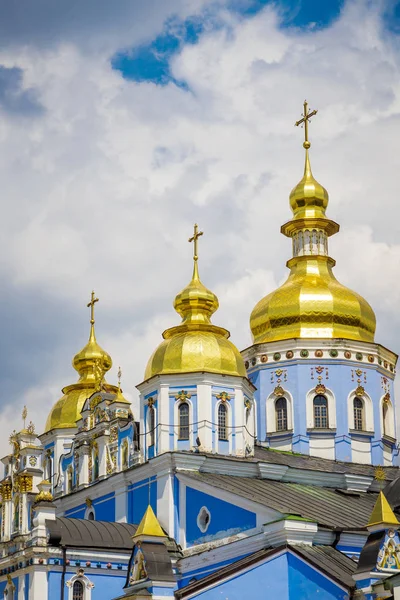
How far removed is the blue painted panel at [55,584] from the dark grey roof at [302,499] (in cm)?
383

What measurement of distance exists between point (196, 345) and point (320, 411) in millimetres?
5997

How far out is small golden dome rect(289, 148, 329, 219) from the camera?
4119 cm

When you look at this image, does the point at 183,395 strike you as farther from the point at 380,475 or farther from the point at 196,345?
the point at 380,475

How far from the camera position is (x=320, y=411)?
123 ft

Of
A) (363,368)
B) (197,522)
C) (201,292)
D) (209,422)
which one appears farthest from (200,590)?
(363,368)

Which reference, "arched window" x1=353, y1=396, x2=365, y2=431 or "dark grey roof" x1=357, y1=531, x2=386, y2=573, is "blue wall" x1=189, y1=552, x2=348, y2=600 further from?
"arched window" x1=353, y1=396, x2=365, y2=431

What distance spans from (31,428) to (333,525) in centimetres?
1059

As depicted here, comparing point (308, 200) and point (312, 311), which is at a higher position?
point (308, 200)

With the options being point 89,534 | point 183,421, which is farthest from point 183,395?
point 89,534

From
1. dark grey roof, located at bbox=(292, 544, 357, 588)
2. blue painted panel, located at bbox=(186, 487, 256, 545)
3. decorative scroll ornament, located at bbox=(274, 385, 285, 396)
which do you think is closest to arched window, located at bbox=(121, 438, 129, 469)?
blue painted panel, located at bbox=(186, 487, 256, 545)

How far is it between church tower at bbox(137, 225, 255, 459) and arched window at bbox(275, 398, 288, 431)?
3.94 meters

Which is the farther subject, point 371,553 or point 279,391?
point 279,391

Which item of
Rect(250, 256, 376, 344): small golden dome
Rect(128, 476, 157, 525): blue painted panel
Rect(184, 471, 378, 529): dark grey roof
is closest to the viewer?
Rect(184, 471, 378, 529): dark grey roof

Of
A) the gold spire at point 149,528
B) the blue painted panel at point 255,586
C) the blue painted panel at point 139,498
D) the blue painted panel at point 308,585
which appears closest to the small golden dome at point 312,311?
the blue painted panel at point 139,498
